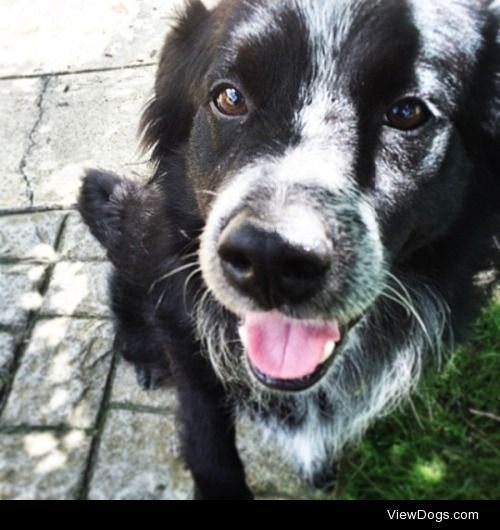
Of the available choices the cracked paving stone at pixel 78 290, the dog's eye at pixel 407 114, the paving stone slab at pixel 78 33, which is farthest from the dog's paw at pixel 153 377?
the paving stone slab at pixel 78 33

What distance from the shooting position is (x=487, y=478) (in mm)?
2729

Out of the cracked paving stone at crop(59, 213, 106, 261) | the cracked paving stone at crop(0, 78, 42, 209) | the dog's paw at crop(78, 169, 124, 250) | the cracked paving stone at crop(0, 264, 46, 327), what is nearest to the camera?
the dog's paw at crop(78, 169, 124, 250)

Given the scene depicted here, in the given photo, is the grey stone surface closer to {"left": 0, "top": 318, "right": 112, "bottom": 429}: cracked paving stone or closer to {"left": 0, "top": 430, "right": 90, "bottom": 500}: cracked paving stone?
{"left": 0, "top": 318, "right": 112, "bottom": 429}: cracked paving stone

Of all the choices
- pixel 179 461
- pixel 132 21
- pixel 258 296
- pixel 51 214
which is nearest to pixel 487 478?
pixel 179 461

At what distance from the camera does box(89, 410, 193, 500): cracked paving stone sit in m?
2.72

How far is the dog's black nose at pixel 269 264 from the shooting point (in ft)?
5.83

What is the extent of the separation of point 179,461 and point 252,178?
134 centimetres

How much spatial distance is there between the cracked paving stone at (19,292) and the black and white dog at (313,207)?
85 cm

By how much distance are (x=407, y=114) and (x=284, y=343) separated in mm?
778

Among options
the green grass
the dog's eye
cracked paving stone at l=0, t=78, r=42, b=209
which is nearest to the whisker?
the dog's eye

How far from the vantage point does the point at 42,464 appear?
9.16 ft

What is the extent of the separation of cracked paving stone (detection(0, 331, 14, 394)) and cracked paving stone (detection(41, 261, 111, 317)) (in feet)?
0.64

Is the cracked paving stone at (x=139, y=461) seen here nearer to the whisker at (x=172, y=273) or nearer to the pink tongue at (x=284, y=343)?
the whisker at (x=172, y=273)

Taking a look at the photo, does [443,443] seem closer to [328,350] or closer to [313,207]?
[328,350]
